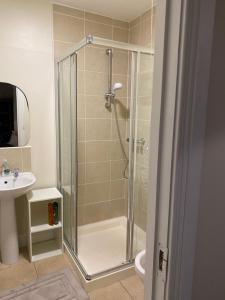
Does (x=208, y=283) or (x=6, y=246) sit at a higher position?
(x=208, y=283)

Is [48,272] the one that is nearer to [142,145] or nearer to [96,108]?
[142,145]

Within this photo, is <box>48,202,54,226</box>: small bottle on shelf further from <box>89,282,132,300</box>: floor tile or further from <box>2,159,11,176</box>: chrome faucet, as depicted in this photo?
<box>89,282,132,300</box>: floor tile

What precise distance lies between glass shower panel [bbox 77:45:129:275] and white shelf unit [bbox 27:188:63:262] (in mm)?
274

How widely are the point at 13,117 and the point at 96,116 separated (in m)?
0.86

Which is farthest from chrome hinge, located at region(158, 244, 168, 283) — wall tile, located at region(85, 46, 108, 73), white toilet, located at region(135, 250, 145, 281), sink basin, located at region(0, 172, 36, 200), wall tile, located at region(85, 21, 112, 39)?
wall tile, located at region(85, 21, 112, 39)

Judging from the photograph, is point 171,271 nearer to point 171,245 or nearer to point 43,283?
point 171,245

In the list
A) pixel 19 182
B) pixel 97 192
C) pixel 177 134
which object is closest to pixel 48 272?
pixel 19 182

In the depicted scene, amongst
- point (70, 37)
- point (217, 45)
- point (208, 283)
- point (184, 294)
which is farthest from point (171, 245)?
point (70, 37)

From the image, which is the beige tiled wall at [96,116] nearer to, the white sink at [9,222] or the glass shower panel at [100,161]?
the glass shower panel at [100,161]

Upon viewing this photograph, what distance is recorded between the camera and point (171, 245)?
2.17 feet

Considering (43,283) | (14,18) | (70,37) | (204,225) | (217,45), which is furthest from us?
(70,37)

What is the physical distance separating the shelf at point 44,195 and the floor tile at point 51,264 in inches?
24.0

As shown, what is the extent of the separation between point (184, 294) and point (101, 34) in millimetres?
2592

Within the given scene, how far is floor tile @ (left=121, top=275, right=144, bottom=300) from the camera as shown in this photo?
6.24ft
